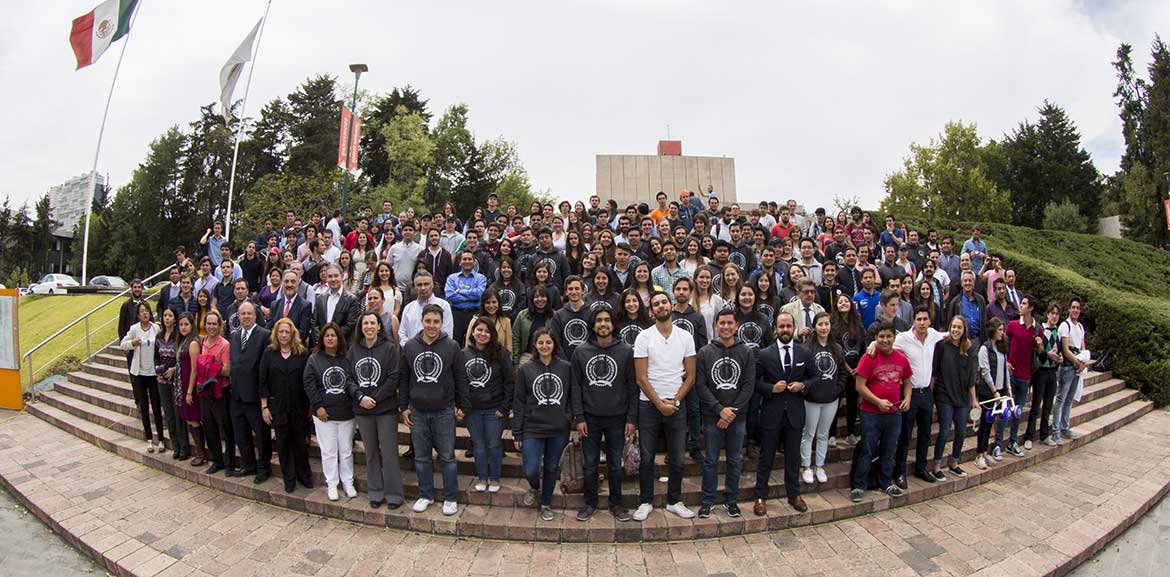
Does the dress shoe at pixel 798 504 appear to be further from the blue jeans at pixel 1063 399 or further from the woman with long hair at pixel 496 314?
the blue jeans at pixel 1063 399

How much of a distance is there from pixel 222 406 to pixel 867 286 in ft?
25.0

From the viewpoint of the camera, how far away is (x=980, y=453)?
6.67m

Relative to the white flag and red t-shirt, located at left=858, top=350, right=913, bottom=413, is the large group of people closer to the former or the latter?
red t-shirt, located at left=858, top=350, right=913, bottom=413

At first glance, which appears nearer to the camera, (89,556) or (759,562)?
(759,562)

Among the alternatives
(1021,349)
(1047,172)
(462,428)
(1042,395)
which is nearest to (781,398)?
(462,428)

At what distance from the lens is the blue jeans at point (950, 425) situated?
607cm

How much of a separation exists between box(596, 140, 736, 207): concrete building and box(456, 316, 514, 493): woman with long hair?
13.9 meters

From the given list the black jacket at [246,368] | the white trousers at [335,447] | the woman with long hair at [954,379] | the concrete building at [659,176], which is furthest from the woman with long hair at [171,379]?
the concrete building at [659,176]

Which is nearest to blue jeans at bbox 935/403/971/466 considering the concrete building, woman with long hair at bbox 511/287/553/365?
woman with long hair at bbox 511/287/553/365

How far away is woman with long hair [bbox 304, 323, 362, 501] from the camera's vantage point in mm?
5445

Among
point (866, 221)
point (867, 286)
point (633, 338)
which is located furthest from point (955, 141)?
point (633, 338)

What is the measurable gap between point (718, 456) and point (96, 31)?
2594cm

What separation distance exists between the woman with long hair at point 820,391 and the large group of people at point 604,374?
0.8 inches

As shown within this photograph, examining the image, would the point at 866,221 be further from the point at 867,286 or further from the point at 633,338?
the point at 633,338
